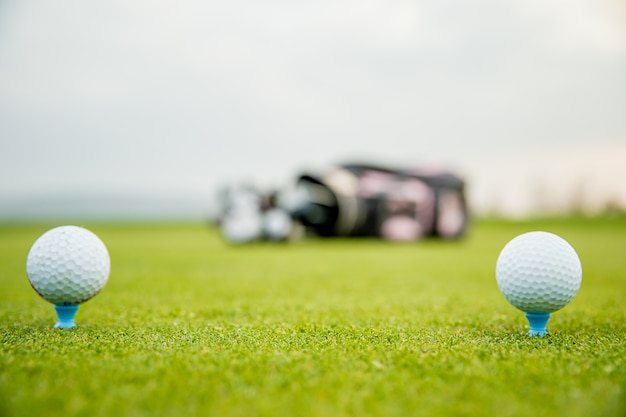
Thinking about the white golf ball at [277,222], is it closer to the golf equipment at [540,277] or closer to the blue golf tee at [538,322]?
the golf equipment at [540,277]

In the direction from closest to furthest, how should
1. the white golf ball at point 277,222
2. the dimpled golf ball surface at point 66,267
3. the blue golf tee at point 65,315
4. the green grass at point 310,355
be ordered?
the green grass at point 310,355
the dimpled golf ball surface at point 66,267
the blue golf tee at point 65,315
the white golf ball at point 277,222

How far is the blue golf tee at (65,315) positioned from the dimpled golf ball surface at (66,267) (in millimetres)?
51

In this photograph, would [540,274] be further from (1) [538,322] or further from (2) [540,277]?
(1) [538,322]

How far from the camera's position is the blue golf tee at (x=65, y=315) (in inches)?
154

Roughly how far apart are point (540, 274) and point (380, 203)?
12.4 meters

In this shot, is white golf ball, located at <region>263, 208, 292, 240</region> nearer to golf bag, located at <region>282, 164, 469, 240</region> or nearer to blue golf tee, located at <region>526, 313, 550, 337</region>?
golf bag, located at <region>282, 164, 469, 240</region>

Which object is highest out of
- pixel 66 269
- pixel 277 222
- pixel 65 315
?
pixel 66 269

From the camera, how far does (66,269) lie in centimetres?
379

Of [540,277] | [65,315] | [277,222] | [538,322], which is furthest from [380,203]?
[65,315]

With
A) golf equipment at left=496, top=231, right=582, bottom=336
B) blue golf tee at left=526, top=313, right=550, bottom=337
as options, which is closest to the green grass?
blue golf tee at left=526, top=313, right=550, bottom=337

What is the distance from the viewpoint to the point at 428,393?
2.34m

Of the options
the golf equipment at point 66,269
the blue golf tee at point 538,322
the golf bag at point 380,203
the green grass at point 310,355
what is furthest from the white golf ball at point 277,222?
the blue golf tee at point 538,322

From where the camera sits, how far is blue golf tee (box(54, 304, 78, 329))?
3904mm

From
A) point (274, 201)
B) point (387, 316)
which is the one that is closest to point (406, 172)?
point (274, 201)
